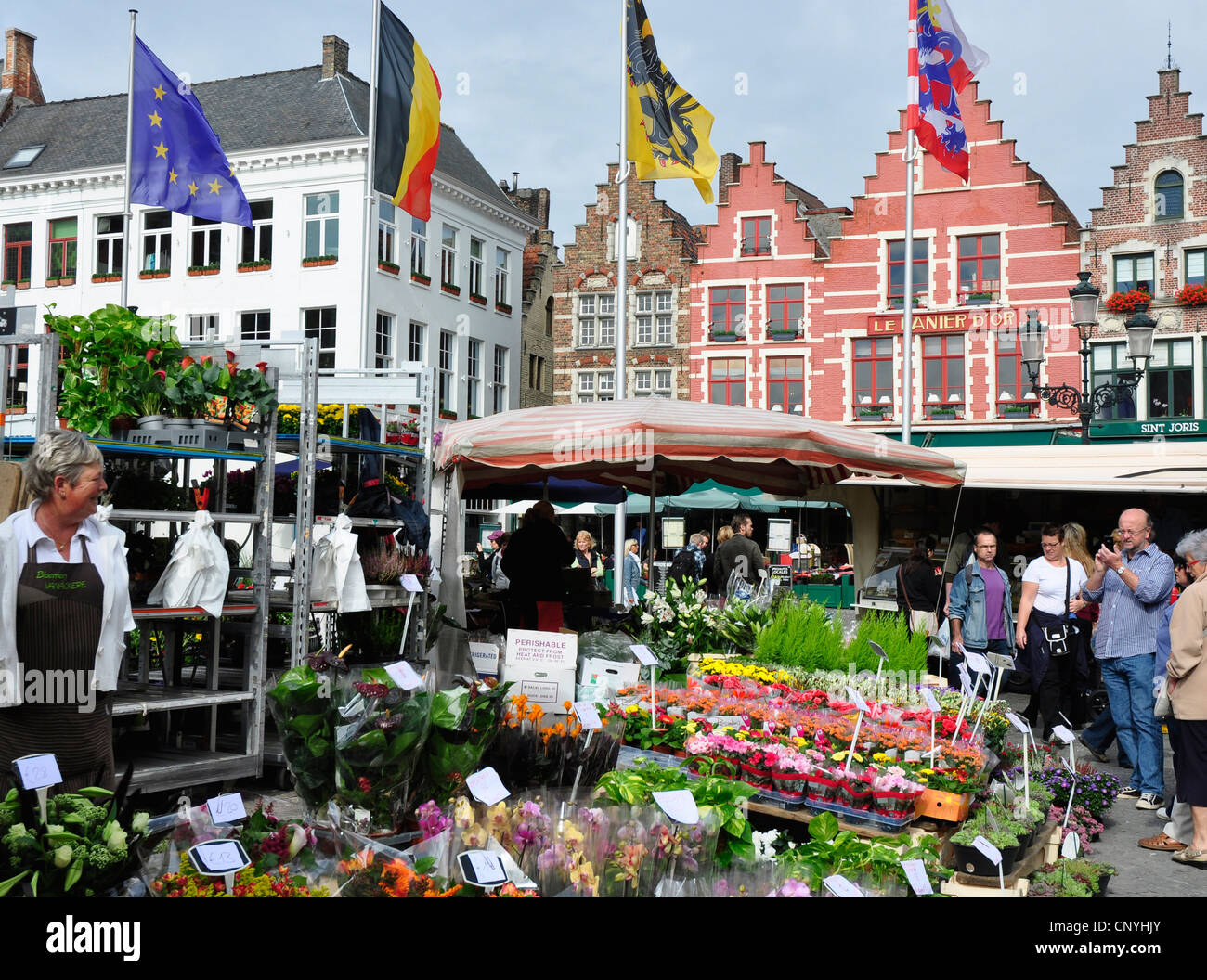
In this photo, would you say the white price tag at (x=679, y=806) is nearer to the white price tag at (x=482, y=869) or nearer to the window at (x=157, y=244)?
the white price tag at (x=482, y=869)

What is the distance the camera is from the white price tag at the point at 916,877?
3.20m

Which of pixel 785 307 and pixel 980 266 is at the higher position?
pixel 980 266

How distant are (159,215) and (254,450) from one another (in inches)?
944

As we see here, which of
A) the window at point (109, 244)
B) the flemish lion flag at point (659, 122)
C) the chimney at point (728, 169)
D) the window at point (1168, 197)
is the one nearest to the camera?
the flemish lion flag at point (659, 122)

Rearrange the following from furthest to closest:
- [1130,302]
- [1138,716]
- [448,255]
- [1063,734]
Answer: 1. [448,255]
2. [1130,302]
3. [1138,716]
4. [1063,734]

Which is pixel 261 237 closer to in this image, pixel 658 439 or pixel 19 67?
pixel 19 67

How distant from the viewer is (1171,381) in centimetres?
2581

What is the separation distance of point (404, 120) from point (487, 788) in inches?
445

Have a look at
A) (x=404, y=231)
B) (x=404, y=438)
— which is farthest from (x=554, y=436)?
(x=404, y=231)

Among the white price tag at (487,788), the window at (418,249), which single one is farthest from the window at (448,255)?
the white price tag at (487,788)

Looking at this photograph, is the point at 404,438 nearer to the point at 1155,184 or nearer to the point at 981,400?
the point at 981,400

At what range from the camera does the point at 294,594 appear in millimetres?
5840

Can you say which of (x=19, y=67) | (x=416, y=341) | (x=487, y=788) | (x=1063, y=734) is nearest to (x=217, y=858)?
(x=487, y=788)

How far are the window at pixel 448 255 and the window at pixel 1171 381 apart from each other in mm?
17530
